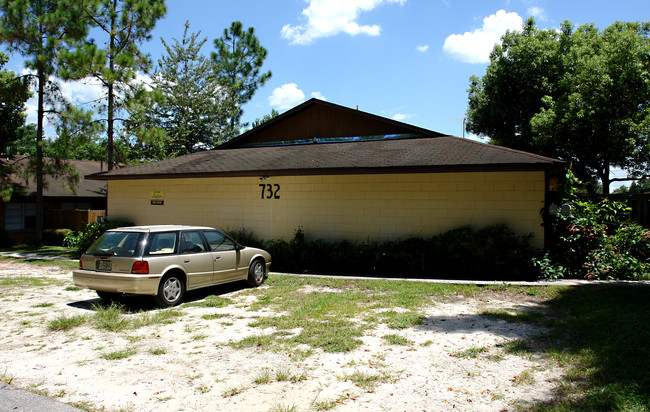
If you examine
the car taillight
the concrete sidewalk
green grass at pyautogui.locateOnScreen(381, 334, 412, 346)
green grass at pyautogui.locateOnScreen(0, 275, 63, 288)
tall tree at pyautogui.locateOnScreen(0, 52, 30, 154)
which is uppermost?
tall tree at pyautogui.locateOnScreen(0, 52, 30, 154)

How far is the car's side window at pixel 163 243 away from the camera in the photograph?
823 cm

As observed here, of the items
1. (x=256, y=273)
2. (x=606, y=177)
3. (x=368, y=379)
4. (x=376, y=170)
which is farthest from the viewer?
(x=606, y=177)

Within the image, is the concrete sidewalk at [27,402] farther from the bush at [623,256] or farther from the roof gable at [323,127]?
the roof gable at [323,127]

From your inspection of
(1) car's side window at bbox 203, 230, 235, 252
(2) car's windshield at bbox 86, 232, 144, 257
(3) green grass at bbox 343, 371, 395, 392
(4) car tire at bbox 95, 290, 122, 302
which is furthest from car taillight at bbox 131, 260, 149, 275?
(3) green grass at bbox 343, 371, 395, 392

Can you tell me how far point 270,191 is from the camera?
1443 centimetres

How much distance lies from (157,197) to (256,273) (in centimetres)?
796

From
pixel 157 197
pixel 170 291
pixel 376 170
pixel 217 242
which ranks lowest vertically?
pixel 170 291

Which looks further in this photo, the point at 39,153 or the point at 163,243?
the point at 39,153

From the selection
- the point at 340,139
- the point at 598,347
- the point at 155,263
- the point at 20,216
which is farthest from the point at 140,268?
the point at 20,216

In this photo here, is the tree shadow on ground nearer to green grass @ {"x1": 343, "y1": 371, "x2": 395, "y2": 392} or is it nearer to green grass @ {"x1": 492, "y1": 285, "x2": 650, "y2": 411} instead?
green grass @ {"x1": 343, "y1": 371, "x2": 395, "y2": 392}

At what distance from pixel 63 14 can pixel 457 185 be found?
57.8 feet

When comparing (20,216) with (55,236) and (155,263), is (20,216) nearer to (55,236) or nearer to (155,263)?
(55,236)

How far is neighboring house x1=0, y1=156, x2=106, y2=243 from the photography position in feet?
71.2

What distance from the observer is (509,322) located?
22.7ft
